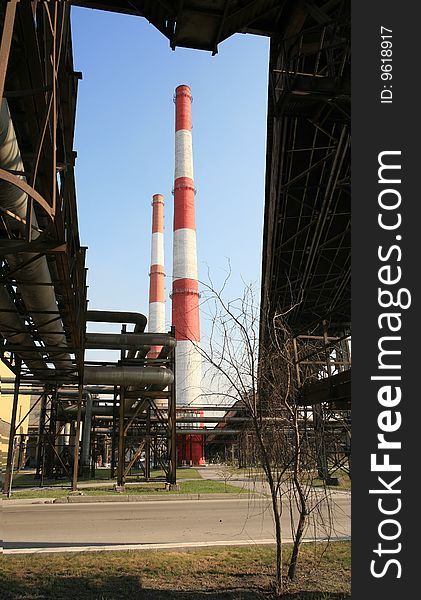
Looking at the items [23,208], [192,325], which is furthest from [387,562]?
[192,325]

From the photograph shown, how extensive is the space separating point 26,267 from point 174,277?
7.27 ft

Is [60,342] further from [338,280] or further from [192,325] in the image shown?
[192,325]

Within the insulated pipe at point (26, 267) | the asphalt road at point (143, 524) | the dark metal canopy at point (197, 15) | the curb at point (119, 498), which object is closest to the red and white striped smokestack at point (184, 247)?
the curb at point (119, 498)

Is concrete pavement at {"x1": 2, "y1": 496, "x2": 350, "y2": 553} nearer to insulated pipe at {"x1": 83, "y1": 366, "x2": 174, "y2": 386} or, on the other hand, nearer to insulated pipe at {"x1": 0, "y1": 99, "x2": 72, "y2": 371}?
insulated pipe at {"x1": 83, "y1": 366, "x2": 174, "y2": 386}

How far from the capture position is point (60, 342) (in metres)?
12.0

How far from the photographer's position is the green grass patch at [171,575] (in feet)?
15.0

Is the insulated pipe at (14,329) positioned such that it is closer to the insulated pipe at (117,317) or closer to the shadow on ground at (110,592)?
the insulated pipe at (117,317)

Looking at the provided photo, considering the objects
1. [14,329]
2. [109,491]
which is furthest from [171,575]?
[109,491]

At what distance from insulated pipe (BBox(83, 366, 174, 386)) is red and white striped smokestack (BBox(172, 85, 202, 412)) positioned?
10.6 metres

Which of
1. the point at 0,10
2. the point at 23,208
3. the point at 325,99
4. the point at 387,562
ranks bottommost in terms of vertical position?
the point at 387,562

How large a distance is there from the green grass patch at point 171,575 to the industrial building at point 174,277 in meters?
1.10

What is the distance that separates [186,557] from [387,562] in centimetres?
406

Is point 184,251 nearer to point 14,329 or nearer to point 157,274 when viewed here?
point 157,274

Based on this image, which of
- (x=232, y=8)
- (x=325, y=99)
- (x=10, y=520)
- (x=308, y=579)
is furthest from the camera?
(x=10, y=520)
